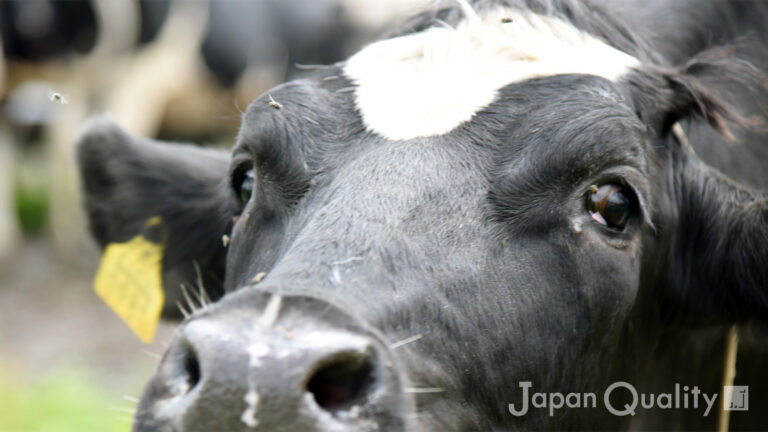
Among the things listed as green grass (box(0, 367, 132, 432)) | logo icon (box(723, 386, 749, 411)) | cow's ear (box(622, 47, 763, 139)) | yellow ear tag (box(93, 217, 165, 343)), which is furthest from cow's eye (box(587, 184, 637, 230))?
green grass (box(0, 367, 132, 432))

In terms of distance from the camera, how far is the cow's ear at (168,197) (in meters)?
4.34

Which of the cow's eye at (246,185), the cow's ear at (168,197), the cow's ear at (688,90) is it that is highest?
the cow's ear at (688,90)

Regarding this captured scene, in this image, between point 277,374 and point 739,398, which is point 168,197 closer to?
point 277,374

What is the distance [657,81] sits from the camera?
342 centimetres

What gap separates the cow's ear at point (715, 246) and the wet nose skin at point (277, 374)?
1.60 meters

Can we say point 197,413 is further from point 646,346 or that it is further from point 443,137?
point 646,346

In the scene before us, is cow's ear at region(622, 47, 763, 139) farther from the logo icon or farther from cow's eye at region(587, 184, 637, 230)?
the logo icon

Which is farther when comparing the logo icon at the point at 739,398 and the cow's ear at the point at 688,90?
the logo icon at the point at 739,398

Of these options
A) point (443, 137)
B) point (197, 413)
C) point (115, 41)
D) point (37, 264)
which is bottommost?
point (37, 264)

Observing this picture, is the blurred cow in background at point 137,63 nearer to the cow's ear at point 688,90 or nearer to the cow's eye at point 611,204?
the cow's ear at point 688,90

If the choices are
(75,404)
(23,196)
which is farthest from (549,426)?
(23,196)

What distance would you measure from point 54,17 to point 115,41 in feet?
2.68

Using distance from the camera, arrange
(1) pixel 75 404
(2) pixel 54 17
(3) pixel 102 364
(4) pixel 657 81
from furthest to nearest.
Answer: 1. (2) pixel 54 17
2. (3) pixel 102 364
3. (1) pixel 75 404
4. (4) pixel 657 81

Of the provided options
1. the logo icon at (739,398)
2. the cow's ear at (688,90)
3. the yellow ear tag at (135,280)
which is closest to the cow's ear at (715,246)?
the cow's ear at (688,90)
